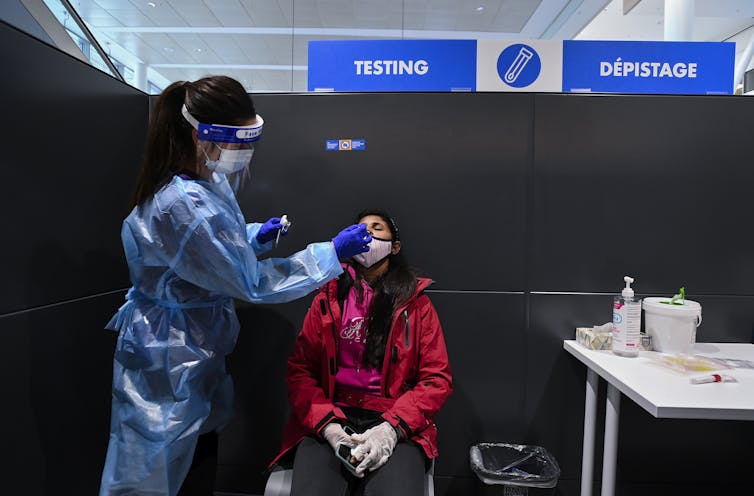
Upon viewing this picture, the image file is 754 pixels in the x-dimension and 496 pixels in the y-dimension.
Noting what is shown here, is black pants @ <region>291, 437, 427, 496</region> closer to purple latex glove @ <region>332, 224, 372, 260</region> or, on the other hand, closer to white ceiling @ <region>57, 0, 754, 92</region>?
purple latex glove @ <region>332, 224, 372, 260</region>

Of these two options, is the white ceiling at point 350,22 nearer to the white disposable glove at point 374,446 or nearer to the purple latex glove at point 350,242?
the purple latex glove at point 350,242

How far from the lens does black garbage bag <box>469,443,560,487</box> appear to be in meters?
1.51

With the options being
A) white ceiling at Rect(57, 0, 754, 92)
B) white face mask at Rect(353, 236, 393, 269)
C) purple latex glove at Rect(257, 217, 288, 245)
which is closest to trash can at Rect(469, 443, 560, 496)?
white face mask at Rect(353, 236, 393, 269)

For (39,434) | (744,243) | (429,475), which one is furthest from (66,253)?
(744,243)

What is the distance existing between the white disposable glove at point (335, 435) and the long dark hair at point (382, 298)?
24cm

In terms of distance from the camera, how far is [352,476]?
4.39ft

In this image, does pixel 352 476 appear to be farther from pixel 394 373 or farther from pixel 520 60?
pixel 520 60

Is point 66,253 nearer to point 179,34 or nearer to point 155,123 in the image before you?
point 155,123

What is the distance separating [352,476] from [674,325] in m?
1.25

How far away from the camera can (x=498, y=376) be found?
180 cm

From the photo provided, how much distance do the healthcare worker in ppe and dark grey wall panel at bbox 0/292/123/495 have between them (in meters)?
0.24

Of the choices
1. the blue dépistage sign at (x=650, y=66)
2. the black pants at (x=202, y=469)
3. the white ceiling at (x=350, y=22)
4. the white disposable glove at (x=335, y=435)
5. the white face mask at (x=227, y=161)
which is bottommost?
the black pants at (x=202, y=469)

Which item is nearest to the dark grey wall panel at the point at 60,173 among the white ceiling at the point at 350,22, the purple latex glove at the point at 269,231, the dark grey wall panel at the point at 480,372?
the purple latex glove at the point at 269,231

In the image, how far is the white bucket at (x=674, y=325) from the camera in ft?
5.05
